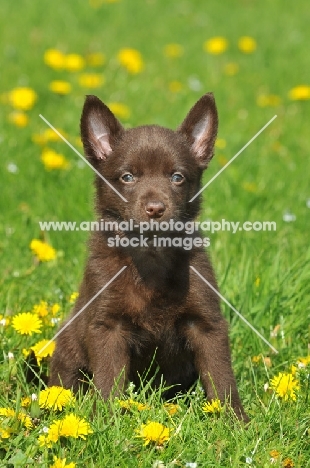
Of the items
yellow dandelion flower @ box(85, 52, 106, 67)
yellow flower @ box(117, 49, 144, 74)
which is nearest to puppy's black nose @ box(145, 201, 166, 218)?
yellow flower @ box(117, 49, 144, 74)

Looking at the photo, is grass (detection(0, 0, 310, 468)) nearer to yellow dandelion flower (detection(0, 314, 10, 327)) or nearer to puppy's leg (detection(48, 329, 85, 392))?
yellow dandelion flower (detection(0, 314, 10, 327))

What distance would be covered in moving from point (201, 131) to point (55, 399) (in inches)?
58.3

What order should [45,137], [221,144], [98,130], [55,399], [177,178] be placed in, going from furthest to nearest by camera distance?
[221,144]
[45,137]
[98,130]
[177,178]
[55,399]

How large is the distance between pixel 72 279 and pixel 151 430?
182cm

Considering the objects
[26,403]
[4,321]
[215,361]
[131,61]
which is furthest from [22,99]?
[26,403]

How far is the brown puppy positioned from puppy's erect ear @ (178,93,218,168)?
1 cm

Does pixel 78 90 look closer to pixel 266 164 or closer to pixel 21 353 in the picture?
pixel 266 164

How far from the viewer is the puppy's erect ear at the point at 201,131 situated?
154 inches

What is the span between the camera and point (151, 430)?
296 centimetres

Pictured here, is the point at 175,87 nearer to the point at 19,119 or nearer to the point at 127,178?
the point at 19,119

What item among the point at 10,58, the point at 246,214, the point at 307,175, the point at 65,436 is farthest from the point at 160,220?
the point at 10,58

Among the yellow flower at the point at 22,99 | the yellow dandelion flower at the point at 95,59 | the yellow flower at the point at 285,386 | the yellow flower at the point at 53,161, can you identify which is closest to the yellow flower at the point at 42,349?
the yellow flower at the point at 285,386

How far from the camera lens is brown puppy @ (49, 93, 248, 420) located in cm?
354

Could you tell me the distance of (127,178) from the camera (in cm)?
369
